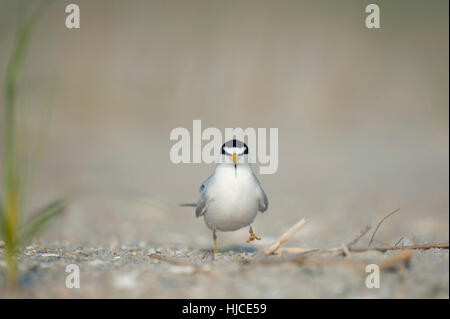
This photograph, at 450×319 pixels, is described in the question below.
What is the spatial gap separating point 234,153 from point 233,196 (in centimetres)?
32

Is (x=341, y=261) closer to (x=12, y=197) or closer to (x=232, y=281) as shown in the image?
(x=232, y=281)

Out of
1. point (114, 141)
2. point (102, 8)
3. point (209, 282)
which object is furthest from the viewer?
point (102, 8)

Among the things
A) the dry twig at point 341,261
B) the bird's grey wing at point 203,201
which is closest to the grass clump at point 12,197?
the dry twig at point 341,261

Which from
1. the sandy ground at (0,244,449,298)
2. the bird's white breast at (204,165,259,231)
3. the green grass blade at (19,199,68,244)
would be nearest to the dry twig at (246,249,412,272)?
the sandy ground at (0,244,449,298)

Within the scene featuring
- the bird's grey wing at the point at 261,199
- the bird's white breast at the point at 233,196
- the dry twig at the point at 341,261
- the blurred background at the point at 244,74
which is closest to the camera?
the dry twig at the point at 341,261

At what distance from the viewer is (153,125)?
54.0 ft

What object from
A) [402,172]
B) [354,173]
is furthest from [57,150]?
[402,172]

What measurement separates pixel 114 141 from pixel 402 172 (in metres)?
8.14

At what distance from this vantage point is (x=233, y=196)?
12.3ft

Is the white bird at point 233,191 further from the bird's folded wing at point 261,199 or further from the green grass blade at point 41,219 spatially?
the green grass blade at point 41,219

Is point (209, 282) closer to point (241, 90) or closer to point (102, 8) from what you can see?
point (241, 90)

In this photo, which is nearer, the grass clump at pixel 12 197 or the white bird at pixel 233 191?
the grass clump at pixel 12 197

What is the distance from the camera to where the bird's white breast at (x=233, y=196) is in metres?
3.76

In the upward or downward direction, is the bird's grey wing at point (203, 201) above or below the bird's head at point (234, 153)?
below
